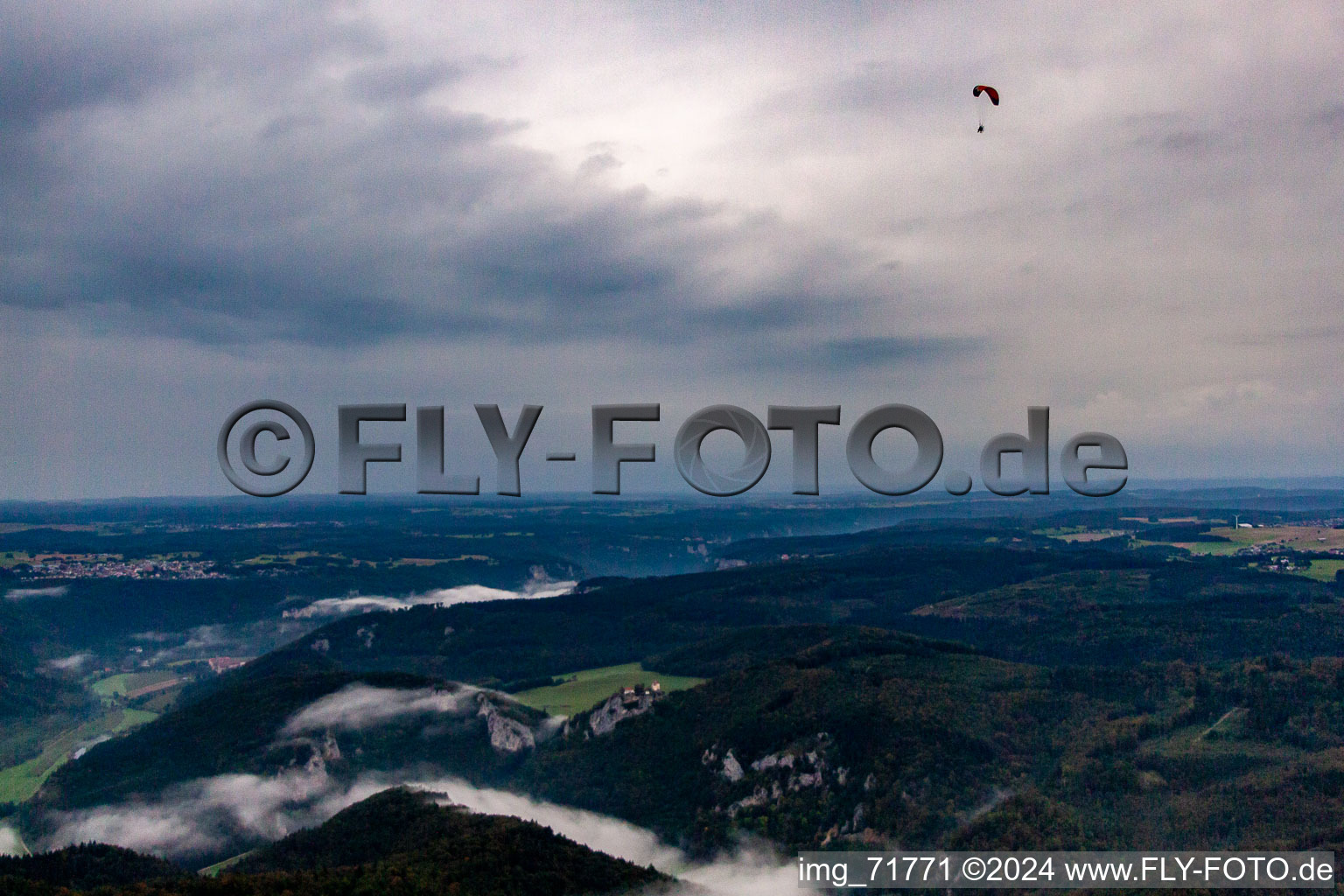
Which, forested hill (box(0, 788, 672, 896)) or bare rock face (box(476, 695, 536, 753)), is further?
bare rock face (box(476, 695, 536, 753))

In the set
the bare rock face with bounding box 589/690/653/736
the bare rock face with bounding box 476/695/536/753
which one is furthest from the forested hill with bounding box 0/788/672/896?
the bare rock face with bounding box 476/695/536/753

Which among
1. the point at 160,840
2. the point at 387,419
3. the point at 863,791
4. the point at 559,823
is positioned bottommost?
the point at 160,840

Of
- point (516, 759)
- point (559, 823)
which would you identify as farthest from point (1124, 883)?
point (516, 759)

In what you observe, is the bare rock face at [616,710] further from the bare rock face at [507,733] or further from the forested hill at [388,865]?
the forested hill at [388,865]

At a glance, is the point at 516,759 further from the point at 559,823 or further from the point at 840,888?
the point at 840,888

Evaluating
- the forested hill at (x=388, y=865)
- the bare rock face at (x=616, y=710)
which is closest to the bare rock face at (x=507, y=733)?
the bare rock face at (x=616, y=710)

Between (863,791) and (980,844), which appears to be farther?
(863,791)

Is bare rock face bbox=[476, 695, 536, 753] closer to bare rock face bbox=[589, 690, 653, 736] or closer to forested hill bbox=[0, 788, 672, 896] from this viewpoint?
bare rock face bbox=[589, 690, 653, 736]

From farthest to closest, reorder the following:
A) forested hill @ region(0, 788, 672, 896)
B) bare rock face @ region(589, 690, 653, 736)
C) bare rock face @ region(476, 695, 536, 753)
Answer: bare rock face @ region(476, 695, 536, 753) < bare rock face @ region(589, 690, 653, 736) < forested hill @ region(0, 788, 672, 896)

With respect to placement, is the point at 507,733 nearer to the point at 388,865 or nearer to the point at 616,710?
the point at 616,710
